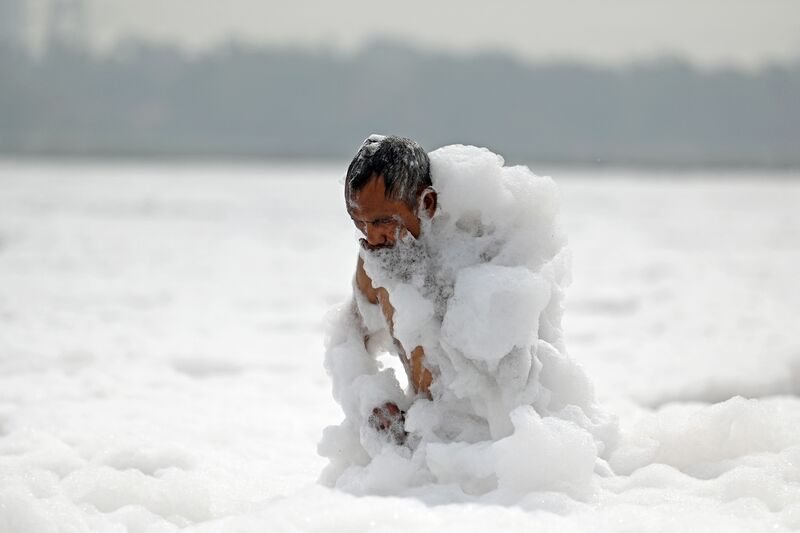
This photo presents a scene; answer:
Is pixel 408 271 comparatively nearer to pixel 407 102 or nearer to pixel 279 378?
pixel 279 378

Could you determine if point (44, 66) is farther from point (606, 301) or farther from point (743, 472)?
point (743, 472)

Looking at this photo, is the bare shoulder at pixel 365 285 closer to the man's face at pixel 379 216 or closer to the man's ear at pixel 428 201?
the man's face at pixel 379 216

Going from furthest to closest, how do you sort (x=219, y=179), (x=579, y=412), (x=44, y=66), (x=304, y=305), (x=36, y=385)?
(x=44, y=66), (x=219, y=179), (x=304, y=305), (x=36, y=385), (x=579, y=412)

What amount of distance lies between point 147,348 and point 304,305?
5.88ft

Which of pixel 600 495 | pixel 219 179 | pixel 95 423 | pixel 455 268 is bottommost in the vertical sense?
pixel 219 179

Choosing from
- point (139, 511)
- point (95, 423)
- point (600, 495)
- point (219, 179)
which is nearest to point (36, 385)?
point (95, 423)

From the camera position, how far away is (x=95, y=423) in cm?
326

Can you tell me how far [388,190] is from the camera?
6.88ft

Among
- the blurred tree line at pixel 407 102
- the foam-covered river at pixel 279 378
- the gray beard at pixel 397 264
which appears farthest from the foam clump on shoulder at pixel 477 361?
the blurred tree line at pixel 407 102

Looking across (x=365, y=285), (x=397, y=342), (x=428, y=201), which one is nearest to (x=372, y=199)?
(x=428, y=201)

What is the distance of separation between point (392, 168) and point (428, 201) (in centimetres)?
16

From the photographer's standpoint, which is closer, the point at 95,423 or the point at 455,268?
the point at 455,268

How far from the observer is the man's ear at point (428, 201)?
2195mm

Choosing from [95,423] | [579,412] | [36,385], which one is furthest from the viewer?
[36,385]
